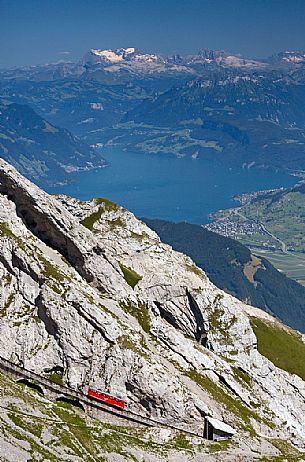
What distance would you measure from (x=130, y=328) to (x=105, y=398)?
34.0ft

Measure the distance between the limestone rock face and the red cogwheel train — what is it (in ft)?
4.66

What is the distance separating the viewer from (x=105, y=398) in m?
54.5

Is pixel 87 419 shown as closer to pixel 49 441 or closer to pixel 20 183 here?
pixel 49 441

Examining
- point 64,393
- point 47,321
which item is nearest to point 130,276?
point 47,321

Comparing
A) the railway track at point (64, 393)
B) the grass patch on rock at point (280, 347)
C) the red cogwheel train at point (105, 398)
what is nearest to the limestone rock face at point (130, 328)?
the red cogwheel train at point (105, 398)


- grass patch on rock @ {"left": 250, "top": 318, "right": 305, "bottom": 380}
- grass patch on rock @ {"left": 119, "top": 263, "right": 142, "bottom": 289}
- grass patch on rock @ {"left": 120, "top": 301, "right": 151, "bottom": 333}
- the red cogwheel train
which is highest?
grass patch on rock @ {"left": 119, "top": 263, "right": 142, "bottom": 289}

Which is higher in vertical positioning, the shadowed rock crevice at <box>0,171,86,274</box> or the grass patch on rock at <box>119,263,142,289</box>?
the shadowed rock crevice at <box>0,171,86,274</box>

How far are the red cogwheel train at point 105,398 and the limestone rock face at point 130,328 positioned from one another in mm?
Answer: 1422

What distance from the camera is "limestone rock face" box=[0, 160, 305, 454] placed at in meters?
57.2

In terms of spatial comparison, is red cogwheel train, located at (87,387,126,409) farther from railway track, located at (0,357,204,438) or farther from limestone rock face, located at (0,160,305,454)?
limestone rock face, located at (0,160,305,454)

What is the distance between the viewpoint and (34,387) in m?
54.4

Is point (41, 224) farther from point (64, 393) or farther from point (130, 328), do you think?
point (64, 393)

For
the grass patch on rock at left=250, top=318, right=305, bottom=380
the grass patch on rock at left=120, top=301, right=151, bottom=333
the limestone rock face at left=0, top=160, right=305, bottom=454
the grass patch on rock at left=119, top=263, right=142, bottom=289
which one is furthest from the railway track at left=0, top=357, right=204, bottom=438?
the grass patch on rock at left=250, top=318, right=305, bottom=380

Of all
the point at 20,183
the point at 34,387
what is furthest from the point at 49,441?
the point at 20,183
